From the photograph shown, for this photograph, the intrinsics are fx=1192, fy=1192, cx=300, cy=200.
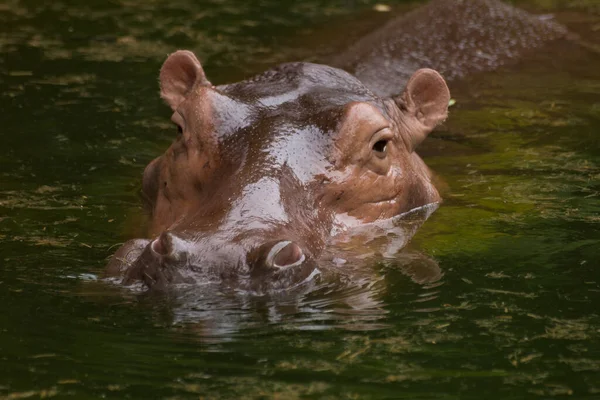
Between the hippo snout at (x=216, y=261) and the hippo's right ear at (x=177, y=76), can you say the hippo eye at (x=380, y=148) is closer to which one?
the hippo's right ear at (x=177, y=76)

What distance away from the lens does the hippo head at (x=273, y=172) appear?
547cm

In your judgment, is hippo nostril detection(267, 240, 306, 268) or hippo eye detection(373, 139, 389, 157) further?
hippo eye detection(373, 139, 389, 157)

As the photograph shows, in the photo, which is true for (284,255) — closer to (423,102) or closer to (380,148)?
(380,148)

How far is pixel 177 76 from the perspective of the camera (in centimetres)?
815

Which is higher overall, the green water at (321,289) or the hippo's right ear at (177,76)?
the hippo's right ear at (177,76)

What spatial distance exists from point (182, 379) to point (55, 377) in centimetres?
53

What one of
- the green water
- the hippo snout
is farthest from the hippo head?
the green water

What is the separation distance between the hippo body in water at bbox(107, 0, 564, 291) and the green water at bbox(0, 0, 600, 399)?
0.57 ft

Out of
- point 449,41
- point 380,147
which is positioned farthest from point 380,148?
point 449,41

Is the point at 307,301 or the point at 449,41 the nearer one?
the point at 307,301

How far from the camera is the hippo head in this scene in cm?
547

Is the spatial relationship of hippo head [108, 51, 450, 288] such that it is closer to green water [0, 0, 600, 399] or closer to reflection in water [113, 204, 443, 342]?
reflection in water [113, 204, 443, 342]

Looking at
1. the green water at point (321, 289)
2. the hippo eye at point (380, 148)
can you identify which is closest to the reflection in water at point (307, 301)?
the green water at point (321, 289)

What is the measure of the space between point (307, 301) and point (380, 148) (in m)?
1.94
